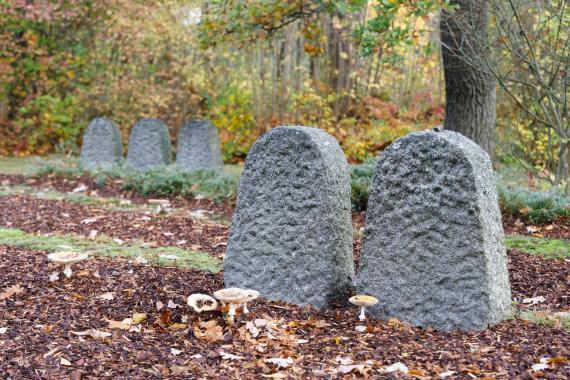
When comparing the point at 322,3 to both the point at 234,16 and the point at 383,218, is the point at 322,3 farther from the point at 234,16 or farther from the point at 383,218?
the point at 383,218

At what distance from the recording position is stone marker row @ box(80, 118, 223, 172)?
1270 centimetres

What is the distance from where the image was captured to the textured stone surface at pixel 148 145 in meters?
13.2

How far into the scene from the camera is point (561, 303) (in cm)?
462

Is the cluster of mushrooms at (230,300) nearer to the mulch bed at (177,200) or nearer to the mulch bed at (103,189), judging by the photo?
the mulch bed at (177,200)

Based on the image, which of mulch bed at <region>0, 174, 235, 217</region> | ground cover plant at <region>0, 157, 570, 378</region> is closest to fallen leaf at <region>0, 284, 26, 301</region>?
ground cover plant at <region>0, 157, 570, 378</region>

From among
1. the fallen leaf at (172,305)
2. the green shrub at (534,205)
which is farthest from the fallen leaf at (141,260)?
the green shrub at (534,205)

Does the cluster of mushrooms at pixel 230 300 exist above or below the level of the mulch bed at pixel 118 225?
above

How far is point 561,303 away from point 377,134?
36.3 feet

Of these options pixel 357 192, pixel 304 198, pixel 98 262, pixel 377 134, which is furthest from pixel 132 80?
pixel 304 198

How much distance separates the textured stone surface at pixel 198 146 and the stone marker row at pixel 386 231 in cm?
806

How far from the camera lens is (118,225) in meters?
7.60

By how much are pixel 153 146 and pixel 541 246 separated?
866cm

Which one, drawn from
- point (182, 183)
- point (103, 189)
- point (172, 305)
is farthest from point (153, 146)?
point (172, 305)

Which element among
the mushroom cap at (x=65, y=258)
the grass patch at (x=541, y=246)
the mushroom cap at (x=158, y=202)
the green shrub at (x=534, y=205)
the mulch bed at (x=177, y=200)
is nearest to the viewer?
the mushroom cap at (x=65, y=258)
